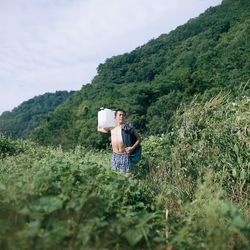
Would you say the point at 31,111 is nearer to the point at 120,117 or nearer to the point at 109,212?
the point at 120,117

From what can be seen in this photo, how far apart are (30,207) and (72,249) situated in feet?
1.24

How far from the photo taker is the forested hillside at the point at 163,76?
145 feet

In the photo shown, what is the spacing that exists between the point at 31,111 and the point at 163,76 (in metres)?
67.1

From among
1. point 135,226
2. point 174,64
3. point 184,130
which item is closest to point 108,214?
point 135,226

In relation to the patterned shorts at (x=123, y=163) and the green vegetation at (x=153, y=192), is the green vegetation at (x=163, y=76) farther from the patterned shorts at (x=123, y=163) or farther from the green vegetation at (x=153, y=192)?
the patterned shorts at (x=123, y=163)

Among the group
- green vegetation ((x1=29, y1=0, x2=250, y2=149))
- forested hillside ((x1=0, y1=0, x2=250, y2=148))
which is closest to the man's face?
forested hillside ((x1=0, y1=0, x2=250, y2=148))

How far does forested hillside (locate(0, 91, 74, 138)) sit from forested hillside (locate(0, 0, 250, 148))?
31.0 m

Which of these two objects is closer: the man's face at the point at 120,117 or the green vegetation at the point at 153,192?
the green vegetation at the point at 153,192

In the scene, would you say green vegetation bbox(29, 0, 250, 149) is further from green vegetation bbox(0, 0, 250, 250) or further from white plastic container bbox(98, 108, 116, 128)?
green vegetation bbox(0, 0, 250, 250)

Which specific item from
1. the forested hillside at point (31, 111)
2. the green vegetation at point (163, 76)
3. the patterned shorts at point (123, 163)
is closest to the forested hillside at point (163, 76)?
the green vegetation at point (163, 76)

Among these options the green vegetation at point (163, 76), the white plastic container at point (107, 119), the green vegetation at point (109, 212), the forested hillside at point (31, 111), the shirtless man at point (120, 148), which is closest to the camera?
the green vegetation at point (109, 212)

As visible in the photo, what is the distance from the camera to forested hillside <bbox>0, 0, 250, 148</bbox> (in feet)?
145

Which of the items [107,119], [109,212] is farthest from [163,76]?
[109,212]

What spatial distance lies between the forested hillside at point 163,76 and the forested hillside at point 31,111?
3103cm
